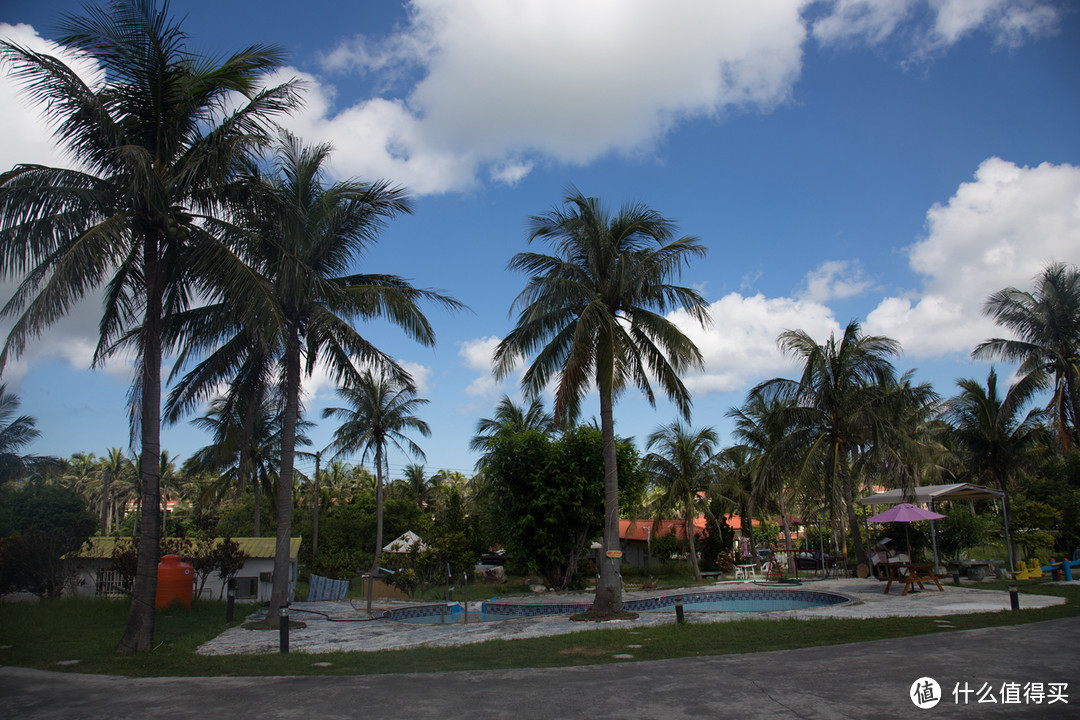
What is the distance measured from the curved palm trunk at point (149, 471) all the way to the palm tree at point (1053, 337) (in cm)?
2470

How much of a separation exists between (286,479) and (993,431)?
26.5 metres

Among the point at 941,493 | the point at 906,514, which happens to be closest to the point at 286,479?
the point at 906,514

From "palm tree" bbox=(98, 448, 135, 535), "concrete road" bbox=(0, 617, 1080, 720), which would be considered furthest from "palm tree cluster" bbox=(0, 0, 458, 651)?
"palm tree" bbox=(98, 448, 135, 535)

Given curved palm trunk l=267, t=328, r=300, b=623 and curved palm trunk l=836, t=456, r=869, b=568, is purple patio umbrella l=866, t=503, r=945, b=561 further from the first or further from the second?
curved palm trunk l=267, t=328, r=300, b=623

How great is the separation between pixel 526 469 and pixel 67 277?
19835mm

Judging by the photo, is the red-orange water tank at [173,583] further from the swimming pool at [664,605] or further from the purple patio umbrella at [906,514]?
the purple patio umbrella at [906,514]

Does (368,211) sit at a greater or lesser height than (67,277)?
greater

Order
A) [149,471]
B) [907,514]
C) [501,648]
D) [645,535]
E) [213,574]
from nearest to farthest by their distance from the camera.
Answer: [501,648] → [149,471] → [907,514] → [213,574] → [645,535]

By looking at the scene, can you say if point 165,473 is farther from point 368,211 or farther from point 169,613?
point 368,211

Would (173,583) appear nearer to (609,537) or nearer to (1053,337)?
(609,537)

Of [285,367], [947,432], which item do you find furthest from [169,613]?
[947,432]

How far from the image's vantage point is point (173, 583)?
19500 mm

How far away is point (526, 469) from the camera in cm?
2773

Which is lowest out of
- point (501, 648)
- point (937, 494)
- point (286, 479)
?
point (501, 648)
